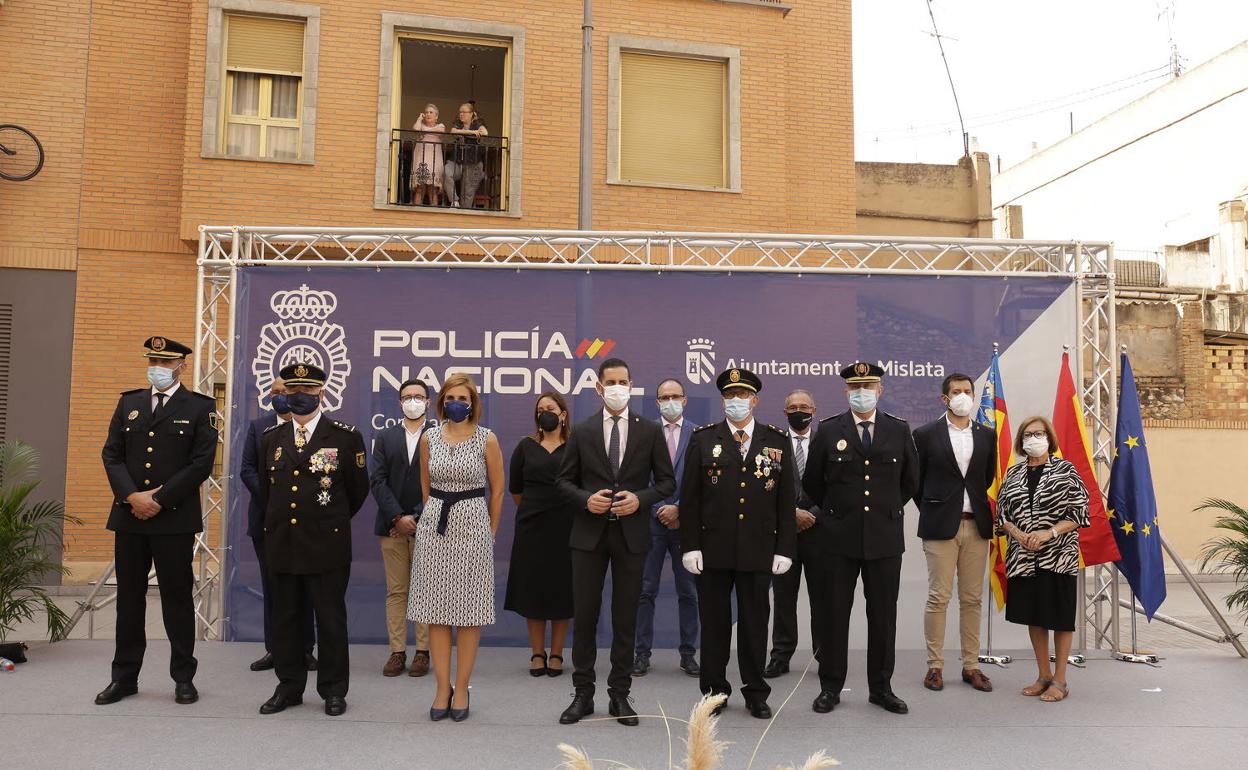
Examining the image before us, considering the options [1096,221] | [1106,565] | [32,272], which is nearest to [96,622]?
[32,272]

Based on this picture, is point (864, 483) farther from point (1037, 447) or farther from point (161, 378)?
point (161, 378)

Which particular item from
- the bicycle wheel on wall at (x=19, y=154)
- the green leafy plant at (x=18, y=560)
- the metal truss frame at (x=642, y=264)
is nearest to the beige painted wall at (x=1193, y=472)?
the metal truss frame at (x=642, y=264)

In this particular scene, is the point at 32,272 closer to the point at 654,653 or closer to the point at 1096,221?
the point at 654,653

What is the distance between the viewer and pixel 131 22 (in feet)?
38.0

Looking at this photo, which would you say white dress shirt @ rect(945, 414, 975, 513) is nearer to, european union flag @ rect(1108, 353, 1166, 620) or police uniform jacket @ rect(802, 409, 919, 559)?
police uniform jacket @ rect(802, 409, 919, 559)

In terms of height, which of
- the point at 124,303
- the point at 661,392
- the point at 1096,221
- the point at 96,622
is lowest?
the point at 96,622

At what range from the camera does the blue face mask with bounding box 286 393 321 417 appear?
5258mm

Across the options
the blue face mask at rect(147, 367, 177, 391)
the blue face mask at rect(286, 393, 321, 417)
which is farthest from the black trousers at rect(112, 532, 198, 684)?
the blue face mask at rect(286, 393, 321, 417)

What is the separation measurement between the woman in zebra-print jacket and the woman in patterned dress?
330 cm

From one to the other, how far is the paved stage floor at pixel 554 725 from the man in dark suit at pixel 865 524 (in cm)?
28

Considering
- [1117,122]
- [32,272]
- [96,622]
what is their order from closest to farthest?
[96,622] < [32,272] < [1117,122]

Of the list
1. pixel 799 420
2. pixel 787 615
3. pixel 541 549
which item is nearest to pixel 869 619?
pixel 787 615

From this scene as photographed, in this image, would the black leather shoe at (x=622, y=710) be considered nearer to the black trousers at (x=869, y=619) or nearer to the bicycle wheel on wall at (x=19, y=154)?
the black trousers at (x=869, y=619)

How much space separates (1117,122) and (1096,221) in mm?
3196
